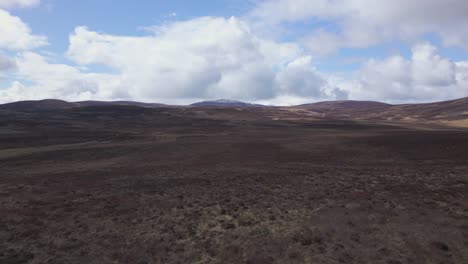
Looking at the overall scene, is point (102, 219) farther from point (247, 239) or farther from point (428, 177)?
point (428, 177)

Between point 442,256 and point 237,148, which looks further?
point 237,148

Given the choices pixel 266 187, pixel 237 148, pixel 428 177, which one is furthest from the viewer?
pixel 237 148

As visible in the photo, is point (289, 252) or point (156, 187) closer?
point (289, 252)

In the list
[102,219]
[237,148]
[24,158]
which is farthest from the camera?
[237,148]

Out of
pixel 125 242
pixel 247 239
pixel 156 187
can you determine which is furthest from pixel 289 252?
pixel 156 187

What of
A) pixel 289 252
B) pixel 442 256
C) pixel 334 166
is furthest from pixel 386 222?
pixel 334 166

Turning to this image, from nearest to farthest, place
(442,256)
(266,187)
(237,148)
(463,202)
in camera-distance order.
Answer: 1. (442,256)
2. (463,202)
3. (266,187)
4. (237,148)

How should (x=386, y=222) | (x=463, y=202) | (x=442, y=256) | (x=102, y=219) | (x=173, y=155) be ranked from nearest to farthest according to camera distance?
1. (x=442, y=256)
2. (x=386, y=222)
3. (x=102, y=219)
4. (x=463, y=202)
5. (x=173, y=155)

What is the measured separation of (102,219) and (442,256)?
477 inches

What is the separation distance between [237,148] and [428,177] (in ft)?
73.0

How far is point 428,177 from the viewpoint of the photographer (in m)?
19.7

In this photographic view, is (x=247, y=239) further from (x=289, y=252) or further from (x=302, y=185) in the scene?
(x=302, y=185)

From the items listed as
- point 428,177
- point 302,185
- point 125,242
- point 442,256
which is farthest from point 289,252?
point 428,177

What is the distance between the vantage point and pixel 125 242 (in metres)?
10.8
